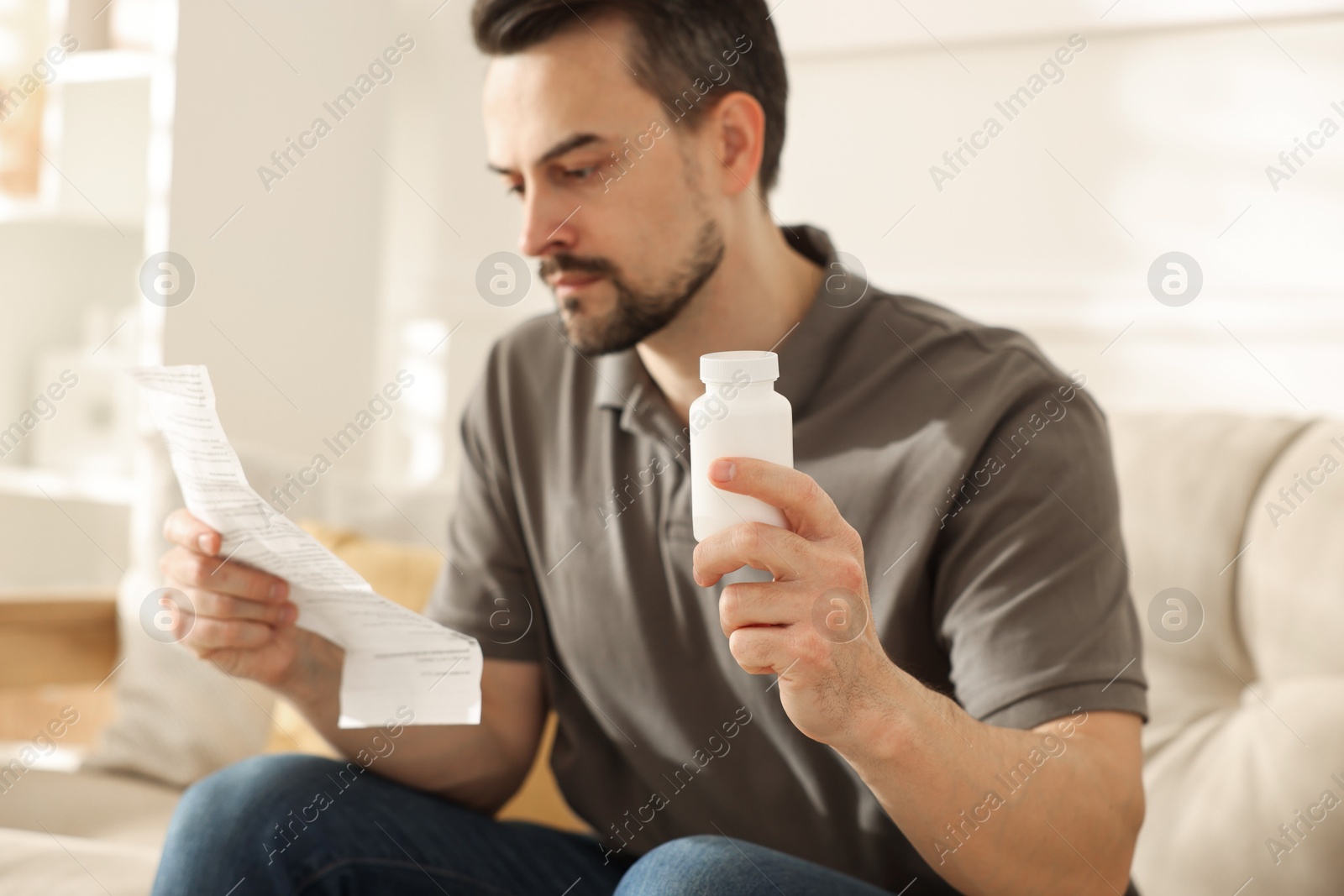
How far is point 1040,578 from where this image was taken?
3.02ft

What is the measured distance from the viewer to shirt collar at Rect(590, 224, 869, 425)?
3.59 ft

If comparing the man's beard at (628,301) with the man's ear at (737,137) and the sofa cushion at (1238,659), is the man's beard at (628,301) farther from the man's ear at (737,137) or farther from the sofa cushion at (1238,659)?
the sofa cushion at (1238,659)

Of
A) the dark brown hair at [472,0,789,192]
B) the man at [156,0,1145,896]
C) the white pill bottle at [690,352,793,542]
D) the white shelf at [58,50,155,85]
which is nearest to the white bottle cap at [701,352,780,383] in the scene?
the white pill bottle at [690,352,793,542]

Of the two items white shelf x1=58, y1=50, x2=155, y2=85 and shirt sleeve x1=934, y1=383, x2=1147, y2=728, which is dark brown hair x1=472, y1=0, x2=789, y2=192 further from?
white shelf x1=58, y1=50, x2=155, y2=85

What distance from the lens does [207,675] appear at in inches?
61.2

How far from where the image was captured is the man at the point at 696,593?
83 centimetres

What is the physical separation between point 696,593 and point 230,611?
42 centimetres

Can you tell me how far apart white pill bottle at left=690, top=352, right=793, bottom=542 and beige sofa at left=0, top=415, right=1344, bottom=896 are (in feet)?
2.35

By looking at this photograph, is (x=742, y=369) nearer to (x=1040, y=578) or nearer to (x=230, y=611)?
(x=1040, y=578)

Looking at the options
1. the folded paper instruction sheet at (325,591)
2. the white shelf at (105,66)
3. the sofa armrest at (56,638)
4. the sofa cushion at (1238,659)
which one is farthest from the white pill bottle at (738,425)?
the white shelf at (105,66)

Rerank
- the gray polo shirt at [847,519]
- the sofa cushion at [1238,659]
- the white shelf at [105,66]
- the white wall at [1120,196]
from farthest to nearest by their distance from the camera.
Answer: the white shelf at [105,66]
the white wall at [1120,196]
the sofa cushion at [1238,659]
the gray polo shirt at [847,519]

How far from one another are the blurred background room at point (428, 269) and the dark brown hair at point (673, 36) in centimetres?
61

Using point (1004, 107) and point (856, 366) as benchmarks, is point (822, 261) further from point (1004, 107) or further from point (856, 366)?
point (1004, 107)

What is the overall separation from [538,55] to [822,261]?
1.21 feet
